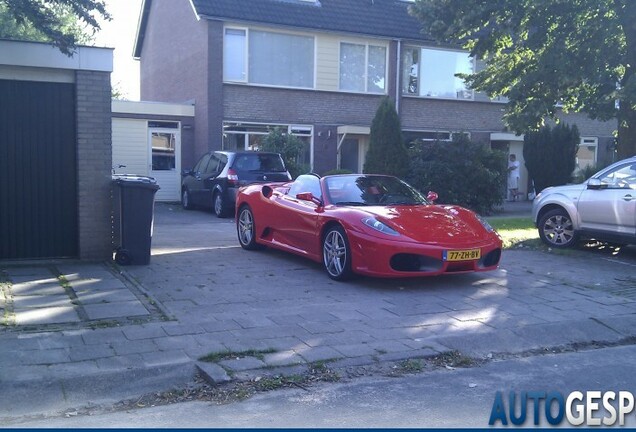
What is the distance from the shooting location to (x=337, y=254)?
9.49 metres

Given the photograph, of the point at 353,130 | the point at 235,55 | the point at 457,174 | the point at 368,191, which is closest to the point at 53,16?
the point at 368,191

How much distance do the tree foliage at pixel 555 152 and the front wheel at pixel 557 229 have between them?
43.0ft

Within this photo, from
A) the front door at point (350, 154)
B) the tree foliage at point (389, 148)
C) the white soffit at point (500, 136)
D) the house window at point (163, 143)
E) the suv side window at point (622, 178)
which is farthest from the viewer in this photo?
the white soffit at point (500, 136)

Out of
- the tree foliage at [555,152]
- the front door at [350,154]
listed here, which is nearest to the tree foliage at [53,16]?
the front door at [350,154]

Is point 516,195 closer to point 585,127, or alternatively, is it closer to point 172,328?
point 585,127

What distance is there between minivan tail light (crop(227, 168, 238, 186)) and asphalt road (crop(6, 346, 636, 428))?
11.9 meters

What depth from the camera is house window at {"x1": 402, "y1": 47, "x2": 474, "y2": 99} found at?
25.8 m

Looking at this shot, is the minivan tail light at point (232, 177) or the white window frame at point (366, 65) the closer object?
the minivan tail light at point (232, 177)

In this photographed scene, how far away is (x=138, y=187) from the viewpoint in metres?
10.1

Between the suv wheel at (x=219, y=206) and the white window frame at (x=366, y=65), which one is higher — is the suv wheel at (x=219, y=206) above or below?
below

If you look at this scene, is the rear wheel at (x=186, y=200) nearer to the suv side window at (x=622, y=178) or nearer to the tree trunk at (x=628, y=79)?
the tree trunk at (x=628, y=79)

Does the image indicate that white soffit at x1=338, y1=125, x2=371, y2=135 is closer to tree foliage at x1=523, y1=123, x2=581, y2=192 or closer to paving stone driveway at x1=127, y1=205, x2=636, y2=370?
tree foliage at x1=523, y1=123, x2=581, y2=192

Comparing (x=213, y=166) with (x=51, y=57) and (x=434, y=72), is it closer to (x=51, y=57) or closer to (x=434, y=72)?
(x=51, y=57)

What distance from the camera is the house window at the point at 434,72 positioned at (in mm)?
25797
